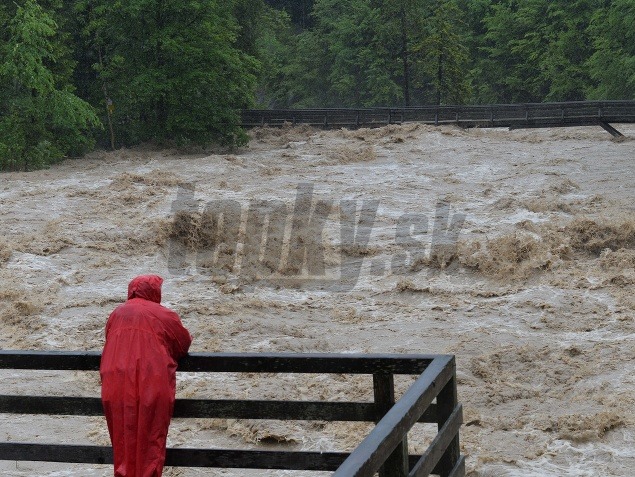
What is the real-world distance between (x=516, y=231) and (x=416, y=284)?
324cm

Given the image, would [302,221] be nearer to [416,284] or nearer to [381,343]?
[416,284]

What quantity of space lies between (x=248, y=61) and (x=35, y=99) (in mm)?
8698

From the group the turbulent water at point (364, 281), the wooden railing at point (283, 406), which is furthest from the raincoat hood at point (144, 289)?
the turbulent water at point (364, 281)

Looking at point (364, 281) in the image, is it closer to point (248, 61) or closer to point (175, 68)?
point (175, 68)

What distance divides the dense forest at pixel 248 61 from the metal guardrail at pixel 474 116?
1913 mm

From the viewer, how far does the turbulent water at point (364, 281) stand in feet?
31.3

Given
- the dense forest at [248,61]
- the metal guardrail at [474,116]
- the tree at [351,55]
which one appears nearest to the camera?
the metal guardrail at [474,116]

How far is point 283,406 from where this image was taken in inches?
178

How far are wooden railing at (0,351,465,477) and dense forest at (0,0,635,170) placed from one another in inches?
1145

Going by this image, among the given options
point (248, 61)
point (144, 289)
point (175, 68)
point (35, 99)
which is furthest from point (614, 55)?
point (144, 289)

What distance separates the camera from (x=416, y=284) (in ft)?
53.5

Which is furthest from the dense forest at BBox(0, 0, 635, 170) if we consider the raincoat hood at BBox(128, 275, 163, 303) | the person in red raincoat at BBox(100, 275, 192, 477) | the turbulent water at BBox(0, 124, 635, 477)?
the person in red raincoat at BBox(100, 275, 192, 477)

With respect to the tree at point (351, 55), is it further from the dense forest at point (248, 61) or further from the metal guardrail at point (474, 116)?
the metal guardrail at point (474, 116)

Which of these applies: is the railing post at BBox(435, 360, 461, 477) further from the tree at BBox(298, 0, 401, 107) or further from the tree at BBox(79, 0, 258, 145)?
the tree at BBox(298, 0, 401, 107)
